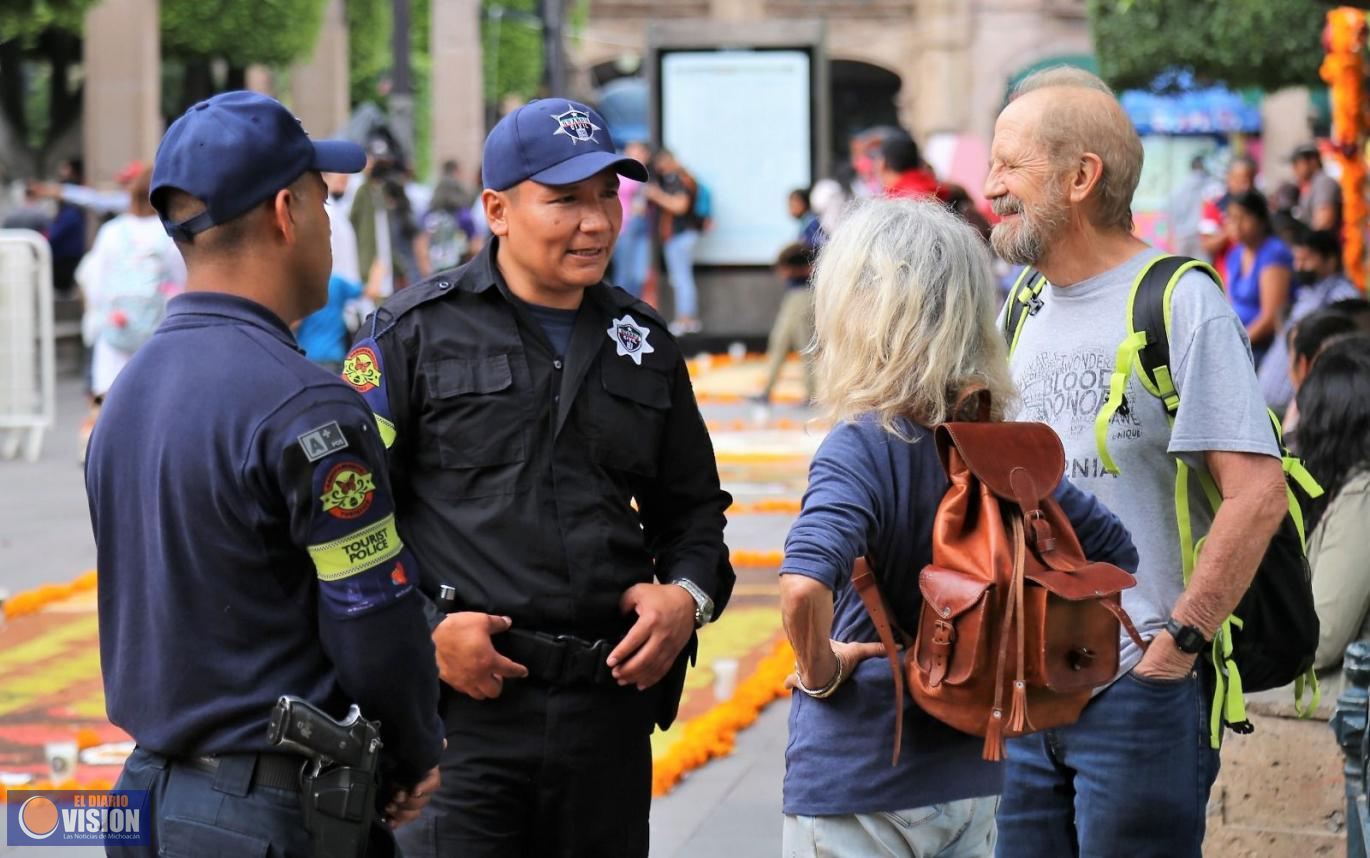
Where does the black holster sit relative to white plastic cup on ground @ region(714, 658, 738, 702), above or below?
above

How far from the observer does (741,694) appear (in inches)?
298

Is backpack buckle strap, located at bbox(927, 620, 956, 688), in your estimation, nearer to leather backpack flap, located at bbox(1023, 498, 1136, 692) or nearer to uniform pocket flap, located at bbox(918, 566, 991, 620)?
uniform pocket flap, located at bbox(918, 566, 991, 620)

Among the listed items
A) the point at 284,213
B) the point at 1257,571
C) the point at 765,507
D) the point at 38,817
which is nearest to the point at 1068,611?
the point at 1257,571

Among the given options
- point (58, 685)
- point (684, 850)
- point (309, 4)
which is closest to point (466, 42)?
point (309, 4)

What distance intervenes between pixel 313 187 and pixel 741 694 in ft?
16.0

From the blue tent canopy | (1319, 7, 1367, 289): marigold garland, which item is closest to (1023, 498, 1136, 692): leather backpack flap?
(1319, 7, 1367, 289): marigold garland

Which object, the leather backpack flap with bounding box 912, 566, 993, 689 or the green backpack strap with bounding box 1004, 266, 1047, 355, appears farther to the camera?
the green backpack strap with bounding box 1004, 266, 1047, 355

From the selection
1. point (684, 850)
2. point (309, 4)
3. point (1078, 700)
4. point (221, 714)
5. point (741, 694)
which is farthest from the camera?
point (309, 4)

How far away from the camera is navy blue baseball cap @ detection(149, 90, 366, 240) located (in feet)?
9.36

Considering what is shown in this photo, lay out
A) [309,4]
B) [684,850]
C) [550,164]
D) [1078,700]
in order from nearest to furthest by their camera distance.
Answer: [1078,700], [550,164], [684,850], [309,4]

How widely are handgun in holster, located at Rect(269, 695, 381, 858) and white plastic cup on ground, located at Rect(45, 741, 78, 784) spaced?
12.1ft

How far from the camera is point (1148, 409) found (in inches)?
141

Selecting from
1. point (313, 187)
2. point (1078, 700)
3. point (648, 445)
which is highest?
point (313, 187)

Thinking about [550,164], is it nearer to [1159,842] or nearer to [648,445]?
[648,445]
